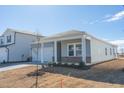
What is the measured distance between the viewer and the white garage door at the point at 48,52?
65.0 ft

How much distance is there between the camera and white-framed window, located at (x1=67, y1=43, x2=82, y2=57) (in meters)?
17.0

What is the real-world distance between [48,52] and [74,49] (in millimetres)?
4063

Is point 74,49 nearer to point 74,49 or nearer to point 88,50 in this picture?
point 74,49

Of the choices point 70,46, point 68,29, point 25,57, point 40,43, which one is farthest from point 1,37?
point 70,46

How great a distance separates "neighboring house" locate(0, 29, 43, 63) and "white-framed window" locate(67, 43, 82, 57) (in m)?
9.24

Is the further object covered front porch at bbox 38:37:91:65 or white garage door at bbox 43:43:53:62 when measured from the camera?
white garage door at bbox 43:43:53:62

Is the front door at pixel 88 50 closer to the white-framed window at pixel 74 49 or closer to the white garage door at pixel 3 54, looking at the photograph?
the white-framed window at pixel 74 49

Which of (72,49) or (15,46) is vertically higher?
(15,46)

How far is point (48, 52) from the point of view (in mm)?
20125

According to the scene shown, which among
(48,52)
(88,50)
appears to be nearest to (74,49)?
(88,50)

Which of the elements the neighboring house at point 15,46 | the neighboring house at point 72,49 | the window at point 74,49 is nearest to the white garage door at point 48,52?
the neighboring house at point 72,49

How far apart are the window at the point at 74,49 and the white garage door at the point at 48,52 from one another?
2811mm

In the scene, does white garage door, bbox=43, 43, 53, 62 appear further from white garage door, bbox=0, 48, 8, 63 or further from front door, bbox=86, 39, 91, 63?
white garage door, bbox=0, 48, 8, 63

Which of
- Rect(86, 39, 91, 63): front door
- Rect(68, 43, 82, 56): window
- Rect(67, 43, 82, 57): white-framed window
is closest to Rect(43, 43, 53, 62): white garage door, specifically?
Rect(67, 43, 82, 57): white-framed window
